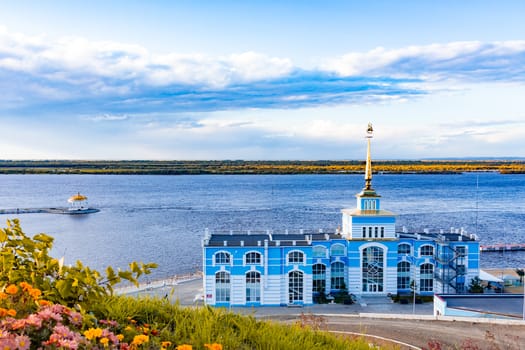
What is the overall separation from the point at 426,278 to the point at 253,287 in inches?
481

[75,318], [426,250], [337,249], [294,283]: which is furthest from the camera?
[426,250]

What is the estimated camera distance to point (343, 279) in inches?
1276

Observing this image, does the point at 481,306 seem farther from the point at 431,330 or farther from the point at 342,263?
the point at 342,263

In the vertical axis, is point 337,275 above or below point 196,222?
above

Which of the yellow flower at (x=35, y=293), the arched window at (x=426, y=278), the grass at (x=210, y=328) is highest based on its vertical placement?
the yellow flower at (x=35, y=293)

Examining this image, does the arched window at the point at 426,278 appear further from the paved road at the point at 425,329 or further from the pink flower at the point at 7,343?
the pink flower at the point at 7,343

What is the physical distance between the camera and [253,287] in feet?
99.0

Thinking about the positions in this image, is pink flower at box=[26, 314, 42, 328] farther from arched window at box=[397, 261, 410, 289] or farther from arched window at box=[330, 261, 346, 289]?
arched window at box=[397, 261, 410, 289]

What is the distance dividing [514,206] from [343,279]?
87.9m

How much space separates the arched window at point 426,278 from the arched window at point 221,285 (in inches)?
531

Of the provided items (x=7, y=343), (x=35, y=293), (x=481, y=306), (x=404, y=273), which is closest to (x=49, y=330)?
(x=35, y=293)

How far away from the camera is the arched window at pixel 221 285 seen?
29.9 m

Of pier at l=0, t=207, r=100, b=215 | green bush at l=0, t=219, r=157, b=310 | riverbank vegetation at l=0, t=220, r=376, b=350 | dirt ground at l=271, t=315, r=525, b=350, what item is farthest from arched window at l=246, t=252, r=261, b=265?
pier at l=0, t=207, r=100, b=215

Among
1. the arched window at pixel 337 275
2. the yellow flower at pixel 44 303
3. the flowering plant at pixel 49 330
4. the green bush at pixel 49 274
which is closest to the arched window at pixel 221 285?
the arched window at pixel 337 275
